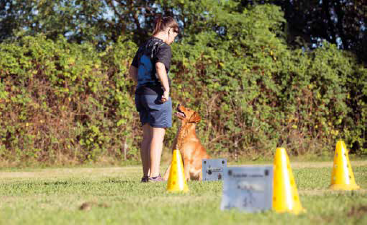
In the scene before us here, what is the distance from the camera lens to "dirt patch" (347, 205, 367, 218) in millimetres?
3609

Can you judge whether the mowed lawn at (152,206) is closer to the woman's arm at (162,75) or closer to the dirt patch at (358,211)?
the dirt patch at (358,211)

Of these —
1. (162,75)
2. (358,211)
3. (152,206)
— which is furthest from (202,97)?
(358,211)

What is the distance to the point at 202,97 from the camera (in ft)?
39.4

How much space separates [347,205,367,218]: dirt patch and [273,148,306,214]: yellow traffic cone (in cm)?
34

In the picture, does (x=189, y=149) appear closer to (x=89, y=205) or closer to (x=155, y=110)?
(x=155, y=110)

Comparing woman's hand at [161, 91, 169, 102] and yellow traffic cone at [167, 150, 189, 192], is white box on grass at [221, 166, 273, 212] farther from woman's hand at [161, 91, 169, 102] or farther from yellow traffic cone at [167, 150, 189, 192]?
woman's hand at [161, 91, 169, 102]

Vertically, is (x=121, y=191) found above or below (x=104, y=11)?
below

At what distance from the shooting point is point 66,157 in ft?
37.1

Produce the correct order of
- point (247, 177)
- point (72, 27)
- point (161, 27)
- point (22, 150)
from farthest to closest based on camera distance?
point (72, 27)
point (22, 150)
point (161, 27)
point (247, 177)

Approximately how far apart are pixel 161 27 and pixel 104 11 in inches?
383

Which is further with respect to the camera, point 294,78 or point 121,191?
point 294,78

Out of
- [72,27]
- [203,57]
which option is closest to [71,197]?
[203,57]

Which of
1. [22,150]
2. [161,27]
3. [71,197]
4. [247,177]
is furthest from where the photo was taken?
[22,150]

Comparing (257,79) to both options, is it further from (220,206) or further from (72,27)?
(220,206)
